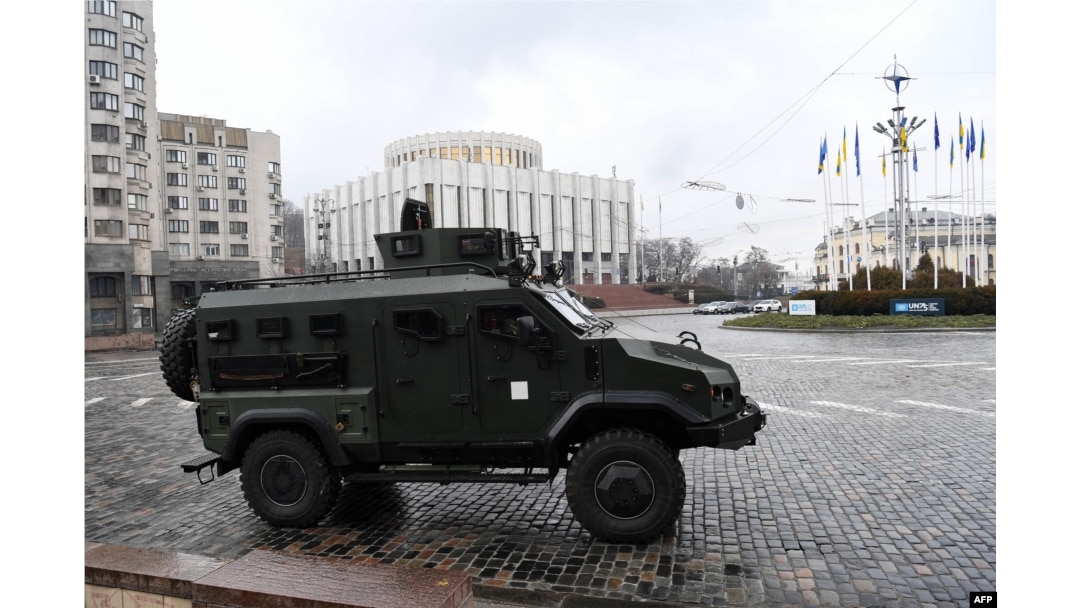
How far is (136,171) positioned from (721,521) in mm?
45774

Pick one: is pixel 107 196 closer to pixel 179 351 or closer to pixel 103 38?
pixel 103 38

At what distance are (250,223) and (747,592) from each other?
6057 cm

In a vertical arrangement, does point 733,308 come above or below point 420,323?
below

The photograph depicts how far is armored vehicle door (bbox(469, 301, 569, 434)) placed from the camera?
5820 mm

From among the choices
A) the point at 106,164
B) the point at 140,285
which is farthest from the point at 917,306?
the point at 106,164

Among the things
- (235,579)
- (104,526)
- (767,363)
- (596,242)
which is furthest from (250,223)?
(235,579)

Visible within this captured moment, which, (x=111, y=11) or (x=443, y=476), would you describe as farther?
(x=111, y=11)

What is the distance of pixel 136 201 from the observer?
41.8 m

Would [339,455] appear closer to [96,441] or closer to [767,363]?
[96,441]

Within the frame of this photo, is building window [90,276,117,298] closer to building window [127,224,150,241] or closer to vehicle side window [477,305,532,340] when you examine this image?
building window [127,224,150,241]

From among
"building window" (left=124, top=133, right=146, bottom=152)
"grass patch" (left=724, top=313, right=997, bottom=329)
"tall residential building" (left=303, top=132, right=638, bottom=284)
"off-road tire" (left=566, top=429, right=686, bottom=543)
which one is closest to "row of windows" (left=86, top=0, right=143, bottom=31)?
"building window" (left=124, top=133, right=146, bottom=152)

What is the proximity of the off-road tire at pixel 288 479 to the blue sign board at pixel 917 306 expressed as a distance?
31292mm

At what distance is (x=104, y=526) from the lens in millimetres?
6789

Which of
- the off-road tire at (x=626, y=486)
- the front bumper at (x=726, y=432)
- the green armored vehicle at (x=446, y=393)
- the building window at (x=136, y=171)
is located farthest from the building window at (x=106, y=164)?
the front bumper at (x=726, y=432)
